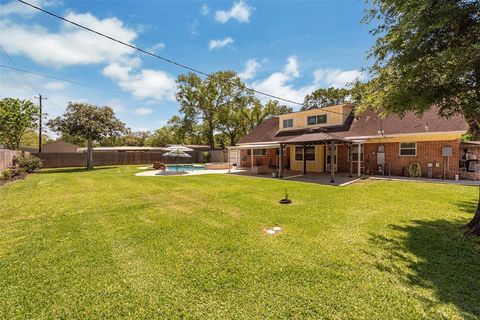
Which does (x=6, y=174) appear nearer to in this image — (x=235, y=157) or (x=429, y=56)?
(x=235, y=157)

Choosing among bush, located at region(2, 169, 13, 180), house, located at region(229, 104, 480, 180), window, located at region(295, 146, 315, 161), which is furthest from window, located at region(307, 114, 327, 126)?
bush, located at region(2, 169, 13, 180)

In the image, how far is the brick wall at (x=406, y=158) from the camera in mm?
13688

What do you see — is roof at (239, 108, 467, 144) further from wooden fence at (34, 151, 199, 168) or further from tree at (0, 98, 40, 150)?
tree at (0, 98, 40, 150)

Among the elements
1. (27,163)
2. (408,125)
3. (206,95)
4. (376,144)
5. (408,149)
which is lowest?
(27,163)

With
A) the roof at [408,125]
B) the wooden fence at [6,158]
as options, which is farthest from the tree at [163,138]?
the roof at [408,125]

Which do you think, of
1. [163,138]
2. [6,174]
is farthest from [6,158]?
[163,138]

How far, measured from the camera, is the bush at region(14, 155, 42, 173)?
64.9 ft

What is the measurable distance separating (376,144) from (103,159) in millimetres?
31409

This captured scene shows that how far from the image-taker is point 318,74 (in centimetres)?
2080

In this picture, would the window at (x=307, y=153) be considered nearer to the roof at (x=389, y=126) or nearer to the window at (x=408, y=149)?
the roof at (x=389, y=126)

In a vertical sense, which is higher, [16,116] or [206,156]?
[16,116]

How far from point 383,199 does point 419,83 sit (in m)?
5.32

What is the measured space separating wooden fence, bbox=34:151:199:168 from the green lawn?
23612mm

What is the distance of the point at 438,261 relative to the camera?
4.30 meters
